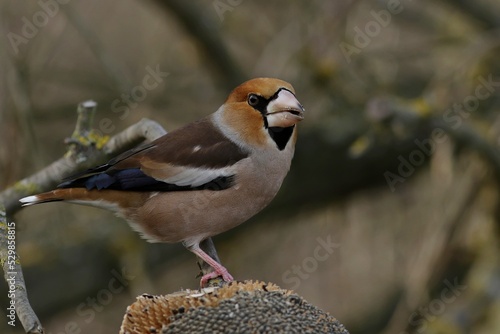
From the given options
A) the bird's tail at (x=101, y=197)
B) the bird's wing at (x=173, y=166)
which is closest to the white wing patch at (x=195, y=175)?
the bird's wing at (x=173, y=166)

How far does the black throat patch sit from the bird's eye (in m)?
0.17

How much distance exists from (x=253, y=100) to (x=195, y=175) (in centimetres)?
55

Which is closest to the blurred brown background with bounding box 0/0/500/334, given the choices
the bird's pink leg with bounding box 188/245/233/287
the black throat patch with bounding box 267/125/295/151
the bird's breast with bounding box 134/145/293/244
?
the black throat patch with bounding box 267/125/295/151

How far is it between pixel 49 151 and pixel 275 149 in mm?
3583

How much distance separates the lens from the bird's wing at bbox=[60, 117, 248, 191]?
4.96 m

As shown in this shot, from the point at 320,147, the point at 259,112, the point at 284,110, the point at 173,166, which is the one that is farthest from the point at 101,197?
the point at 320,147

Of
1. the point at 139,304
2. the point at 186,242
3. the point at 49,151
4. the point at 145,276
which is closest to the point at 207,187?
the point at 186,242

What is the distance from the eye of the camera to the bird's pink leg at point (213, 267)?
4527mm

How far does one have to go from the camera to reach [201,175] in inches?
196

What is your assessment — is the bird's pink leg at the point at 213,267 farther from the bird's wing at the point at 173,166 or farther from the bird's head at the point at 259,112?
the bird's head at the point at 259,112

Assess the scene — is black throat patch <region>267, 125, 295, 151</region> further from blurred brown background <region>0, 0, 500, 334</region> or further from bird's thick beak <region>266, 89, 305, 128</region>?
blurred brown background <region>0, 0, 500, 334</region>

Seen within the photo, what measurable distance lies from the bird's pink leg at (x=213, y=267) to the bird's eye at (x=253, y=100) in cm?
88

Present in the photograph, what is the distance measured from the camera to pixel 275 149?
502cm

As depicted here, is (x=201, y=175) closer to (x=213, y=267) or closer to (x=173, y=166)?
(x=173, y=166)
